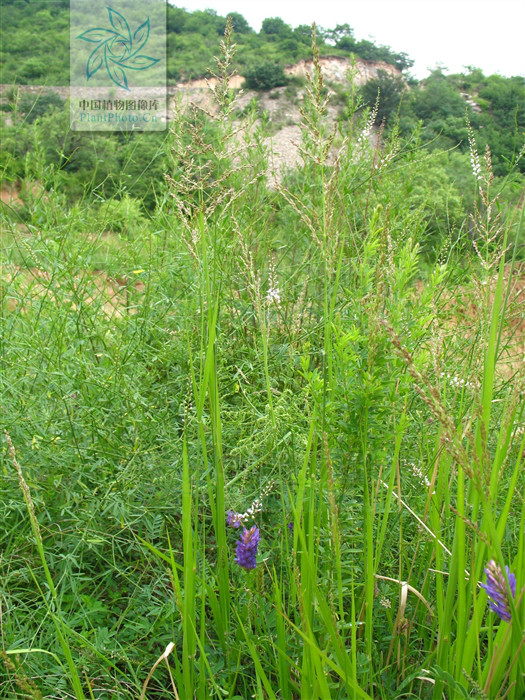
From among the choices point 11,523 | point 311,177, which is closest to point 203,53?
point 311,177

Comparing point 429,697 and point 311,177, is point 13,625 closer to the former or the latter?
point 429,697

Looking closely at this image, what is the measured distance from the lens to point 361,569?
3.95 feet

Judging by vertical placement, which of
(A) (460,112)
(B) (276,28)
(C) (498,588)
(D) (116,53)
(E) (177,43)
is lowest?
(C) (498,588)

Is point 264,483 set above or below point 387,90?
below

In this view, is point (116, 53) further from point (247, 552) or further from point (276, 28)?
point (276, 28)

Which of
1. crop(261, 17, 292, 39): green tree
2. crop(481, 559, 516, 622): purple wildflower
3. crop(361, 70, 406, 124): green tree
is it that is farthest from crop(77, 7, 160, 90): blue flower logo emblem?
crop(261, 17, 292, 39): green tree

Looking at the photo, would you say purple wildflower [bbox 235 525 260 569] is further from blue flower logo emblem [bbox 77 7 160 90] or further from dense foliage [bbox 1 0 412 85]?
dense foliage [bbox 1 0 412 85]

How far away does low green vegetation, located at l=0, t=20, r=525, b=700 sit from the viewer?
0.91m

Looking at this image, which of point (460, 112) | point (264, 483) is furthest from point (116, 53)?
point (264, 483)

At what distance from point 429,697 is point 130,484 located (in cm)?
94

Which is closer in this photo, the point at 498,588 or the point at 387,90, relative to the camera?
the point at 498,588

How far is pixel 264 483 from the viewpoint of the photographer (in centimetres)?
144

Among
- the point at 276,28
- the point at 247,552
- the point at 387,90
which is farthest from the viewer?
the point at 276,28

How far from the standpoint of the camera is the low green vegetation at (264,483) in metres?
0.91
